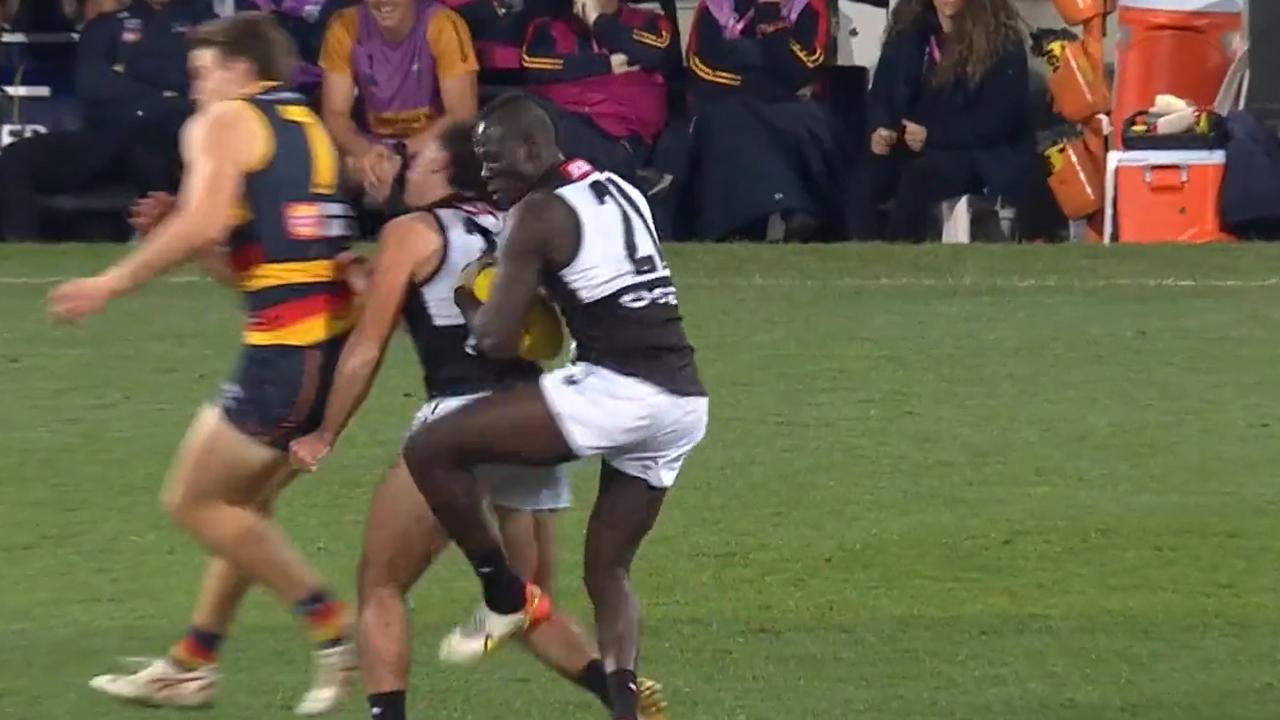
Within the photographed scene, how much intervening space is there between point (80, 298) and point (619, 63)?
293 inches

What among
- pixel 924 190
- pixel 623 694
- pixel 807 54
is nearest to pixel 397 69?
pixel 807 54

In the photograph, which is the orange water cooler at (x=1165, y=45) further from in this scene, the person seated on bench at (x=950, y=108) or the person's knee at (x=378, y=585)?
the person's knee at (x=378, y=585)

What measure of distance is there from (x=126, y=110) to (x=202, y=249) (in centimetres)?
747

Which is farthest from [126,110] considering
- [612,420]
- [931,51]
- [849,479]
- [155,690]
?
[612,420]

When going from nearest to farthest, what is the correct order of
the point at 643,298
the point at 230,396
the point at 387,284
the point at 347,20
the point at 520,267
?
the point at 520,267
the point at 643,298
the point at 387,284
the point at 230,396
the point at 347,20

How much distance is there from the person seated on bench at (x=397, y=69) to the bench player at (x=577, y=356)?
22.0ft

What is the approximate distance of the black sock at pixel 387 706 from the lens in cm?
516

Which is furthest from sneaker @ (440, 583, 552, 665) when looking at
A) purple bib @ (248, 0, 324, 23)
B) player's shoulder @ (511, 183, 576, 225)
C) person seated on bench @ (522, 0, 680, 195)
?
purple bib @ (248, 0, 324, 23)

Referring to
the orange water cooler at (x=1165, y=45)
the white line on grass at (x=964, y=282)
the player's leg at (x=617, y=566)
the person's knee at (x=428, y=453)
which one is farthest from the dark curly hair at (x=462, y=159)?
the orange water cooler at (x=1165, y=45)

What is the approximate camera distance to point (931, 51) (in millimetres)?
12320

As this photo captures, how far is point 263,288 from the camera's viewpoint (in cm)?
539

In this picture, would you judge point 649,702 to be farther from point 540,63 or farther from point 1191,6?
point 1191,6

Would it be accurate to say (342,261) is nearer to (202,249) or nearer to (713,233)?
(202,249)

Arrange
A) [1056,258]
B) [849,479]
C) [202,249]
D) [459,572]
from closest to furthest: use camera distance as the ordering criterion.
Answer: [202,249] → [459,572] → [849,479] → [1056,258]
